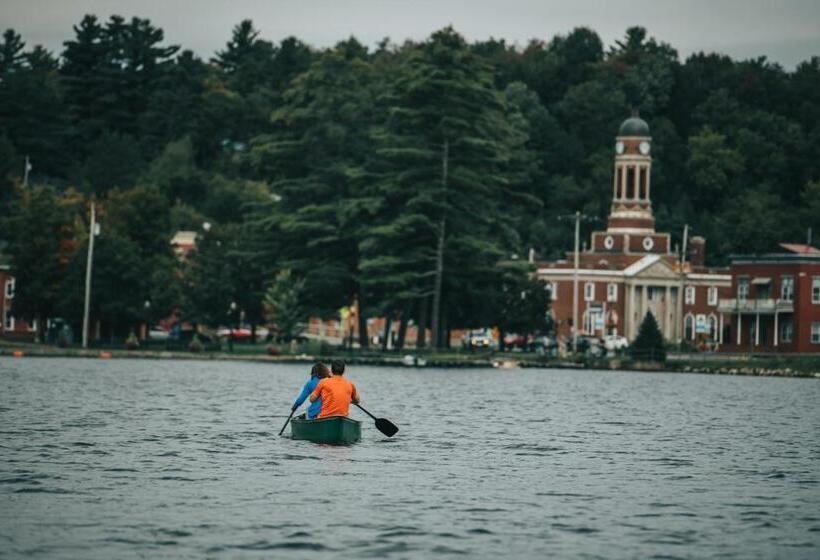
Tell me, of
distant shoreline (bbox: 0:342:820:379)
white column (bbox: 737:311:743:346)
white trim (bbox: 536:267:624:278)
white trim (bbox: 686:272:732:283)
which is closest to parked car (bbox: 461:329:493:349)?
white trim (bbox: 536:267:624:278)

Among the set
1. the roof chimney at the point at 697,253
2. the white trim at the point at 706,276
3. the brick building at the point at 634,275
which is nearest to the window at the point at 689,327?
the brick building at the point at 634,275

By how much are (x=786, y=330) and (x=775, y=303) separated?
298cm

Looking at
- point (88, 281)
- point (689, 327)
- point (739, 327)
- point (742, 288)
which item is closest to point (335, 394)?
point (88, 281)

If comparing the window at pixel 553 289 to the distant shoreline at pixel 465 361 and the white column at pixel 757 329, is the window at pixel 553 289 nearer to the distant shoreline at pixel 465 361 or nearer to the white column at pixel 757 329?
the white column at pixel 757 329

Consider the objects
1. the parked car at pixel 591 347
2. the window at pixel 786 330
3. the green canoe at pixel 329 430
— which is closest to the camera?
the green canoe at pixel 329 430

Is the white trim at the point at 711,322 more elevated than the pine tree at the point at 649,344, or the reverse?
the white trim at the point at 711,322

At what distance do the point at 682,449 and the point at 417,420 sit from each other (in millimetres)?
11784

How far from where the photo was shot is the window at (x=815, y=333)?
Answer: 143625 mm

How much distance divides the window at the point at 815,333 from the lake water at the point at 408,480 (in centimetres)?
7191

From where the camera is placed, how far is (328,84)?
126 m

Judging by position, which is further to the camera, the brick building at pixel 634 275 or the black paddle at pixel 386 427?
the brick building at pixel 634 275

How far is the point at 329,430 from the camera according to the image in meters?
46.2

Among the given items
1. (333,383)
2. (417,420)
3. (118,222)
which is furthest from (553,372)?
(333,383)

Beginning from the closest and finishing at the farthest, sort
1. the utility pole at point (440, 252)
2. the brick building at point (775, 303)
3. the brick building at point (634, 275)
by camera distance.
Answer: the utility pole at point (440, 252)
the brick building at point (775, 303)
the brick building at point (634, 275)
